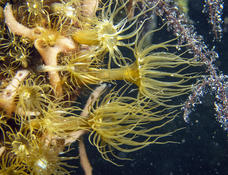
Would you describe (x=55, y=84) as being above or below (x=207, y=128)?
above

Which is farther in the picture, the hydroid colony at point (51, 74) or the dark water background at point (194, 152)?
the dark water background at point (194, 152)

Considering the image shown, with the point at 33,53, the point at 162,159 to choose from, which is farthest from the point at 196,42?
the point at 162,159

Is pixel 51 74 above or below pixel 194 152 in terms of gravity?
above

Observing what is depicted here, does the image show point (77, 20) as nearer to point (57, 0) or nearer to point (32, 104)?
point (57, 0)

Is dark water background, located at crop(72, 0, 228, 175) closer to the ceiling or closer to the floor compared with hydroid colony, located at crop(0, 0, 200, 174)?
closer to the floor

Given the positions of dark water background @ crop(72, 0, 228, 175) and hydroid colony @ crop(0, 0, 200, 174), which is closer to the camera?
hydroid colony @ crop(0, 0, 200, 174)

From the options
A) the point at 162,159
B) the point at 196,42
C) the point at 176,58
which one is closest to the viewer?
the point at 176,58

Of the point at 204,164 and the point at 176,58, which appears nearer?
the point at 176,58

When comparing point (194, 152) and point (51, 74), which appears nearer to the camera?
point (51, 74)

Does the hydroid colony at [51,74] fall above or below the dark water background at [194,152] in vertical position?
above

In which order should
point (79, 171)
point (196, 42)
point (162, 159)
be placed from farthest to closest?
1. point (162, 159)
2. point (79, 171)
3. point (196, 42)

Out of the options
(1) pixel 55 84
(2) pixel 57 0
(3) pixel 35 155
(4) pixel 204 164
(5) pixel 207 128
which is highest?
(2) pixel 57 0
